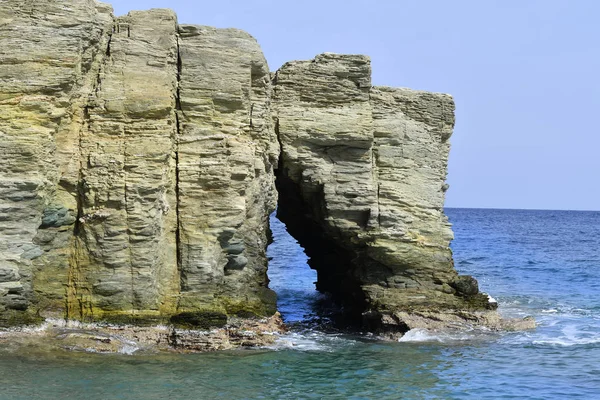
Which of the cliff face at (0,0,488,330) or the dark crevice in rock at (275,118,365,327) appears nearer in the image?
the cliff face at (0,0,488,330)

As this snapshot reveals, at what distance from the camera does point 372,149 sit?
25.3 m

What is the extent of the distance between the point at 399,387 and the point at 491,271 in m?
29.0

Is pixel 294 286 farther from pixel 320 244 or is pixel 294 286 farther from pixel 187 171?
pixel 187 171

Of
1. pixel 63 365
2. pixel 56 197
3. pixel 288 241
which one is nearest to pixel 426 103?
pixel 56 197

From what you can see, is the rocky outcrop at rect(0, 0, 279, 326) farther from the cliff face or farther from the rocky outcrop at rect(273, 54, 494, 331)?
the rocky outcrop at rect(273, 54, 494, 331)

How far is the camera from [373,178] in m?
25.1

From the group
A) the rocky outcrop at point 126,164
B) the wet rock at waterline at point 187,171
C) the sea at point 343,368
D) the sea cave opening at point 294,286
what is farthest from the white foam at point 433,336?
the sea cave opening at point 294,286

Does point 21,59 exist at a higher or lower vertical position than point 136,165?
higher

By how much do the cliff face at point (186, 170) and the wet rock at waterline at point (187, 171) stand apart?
4 cm

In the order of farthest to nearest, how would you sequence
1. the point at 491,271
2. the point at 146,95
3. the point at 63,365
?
the point at 491,271 < the point at 146,95 < the point at 63,365

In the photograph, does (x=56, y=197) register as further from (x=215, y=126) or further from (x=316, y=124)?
(x=316, y=124)

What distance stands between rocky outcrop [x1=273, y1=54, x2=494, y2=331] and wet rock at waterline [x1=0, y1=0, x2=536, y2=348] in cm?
5

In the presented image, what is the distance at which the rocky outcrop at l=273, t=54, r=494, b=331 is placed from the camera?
80.3 feet

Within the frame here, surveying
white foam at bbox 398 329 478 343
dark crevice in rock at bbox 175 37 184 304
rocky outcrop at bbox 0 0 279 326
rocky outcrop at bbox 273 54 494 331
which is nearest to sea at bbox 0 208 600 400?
white foam at bbox 398 329 478 343
